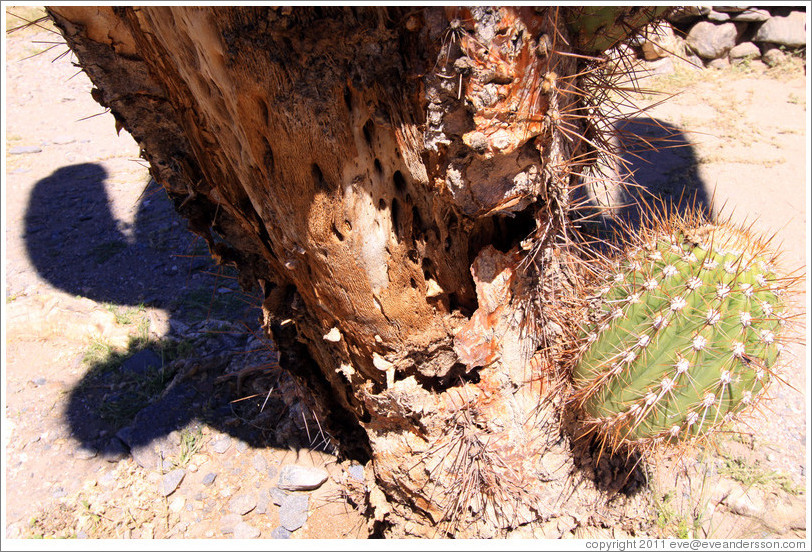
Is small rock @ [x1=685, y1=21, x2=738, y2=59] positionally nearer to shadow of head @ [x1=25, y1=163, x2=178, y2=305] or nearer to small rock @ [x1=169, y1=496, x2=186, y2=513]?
shadow of head @ [x1=25, y1=163, x2=178, y2=305]

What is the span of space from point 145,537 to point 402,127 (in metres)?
2.35

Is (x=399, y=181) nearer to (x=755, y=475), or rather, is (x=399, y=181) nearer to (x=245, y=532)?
(x=245, y=532)

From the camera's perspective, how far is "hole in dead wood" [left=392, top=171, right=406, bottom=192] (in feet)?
6.55

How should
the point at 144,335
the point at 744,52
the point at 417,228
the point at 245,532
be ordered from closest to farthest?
1. the point at 417,228
2. the point at 245,532
3. the point at 144,335
4. the point at 744,52

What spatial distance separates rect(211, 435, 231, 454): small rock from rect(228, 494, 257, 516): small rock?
1.04 ft

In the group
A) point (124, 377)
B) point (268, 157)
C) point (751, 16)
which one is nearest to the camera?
point (268, 157)

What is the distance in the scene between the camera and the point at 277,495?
2.90 m

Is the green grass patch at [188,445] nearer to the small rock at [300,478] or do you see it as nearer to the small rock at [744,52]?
the small rock at [300,478]

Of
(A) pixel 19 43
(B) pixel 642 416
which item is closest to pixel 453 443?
(B) pixel 642 416

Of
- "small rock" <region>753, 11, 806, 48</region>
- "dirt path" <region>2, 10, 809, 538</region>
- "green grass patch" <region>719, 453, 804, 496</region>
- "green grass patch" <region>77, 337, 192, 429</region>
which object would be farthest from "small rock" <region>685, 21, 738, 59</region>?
"green grass patch" <region>77, 337, 192, 429</region>

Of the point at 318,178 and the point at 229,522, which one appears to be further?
the point at 229,522

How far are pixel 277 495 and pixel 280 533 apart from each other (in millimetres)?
209

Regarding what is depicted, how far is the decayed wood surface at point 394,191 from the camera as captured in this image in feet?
5.52

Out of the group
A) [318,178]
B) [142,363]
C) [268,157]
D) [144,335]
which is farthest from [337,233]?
[144,335]
